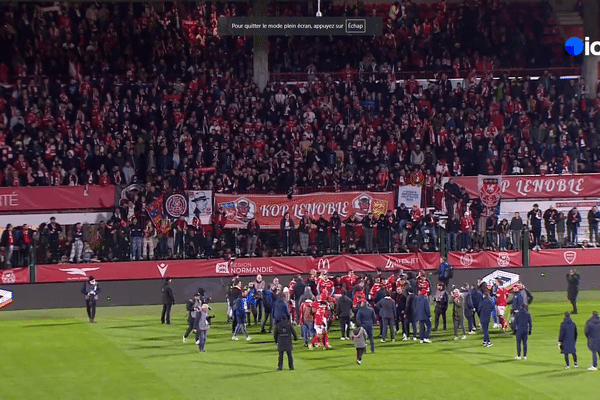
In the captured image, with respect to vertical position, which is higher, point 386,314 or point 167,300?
point 167,300

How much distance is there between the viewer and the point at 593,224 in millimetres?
44844

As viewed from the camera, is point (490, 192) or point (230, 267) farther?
point (490, 192)

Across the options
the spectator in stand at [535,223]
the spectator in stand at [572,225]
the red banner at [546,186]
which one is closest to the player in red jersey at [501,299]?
the spectator in stand at [535,223]

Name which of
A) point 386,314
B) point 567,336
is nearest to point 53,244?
point 386,314

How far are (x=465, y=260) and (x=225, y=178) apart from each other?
9.85 m

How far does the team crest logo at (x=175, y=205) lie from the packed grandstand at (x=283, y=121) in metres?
0.28

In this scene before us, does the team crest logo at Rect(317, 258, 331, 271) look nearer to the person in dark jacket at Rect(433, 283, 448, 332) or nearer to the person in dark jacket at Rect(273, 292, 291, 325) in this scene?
the person in dark jacket at Rect(433, 283, 448, 332)

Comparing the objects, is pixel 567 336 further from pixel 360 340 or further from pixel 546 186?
pixel 546 186

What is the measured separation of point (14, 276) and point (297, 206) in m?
11.3

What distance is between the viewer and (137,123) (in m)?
46.6

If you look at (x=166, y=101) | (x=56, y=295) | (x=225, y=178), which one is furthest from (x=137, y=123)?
(x=56, y=295)

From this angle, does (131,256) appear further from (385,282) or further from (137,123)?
(385,282)

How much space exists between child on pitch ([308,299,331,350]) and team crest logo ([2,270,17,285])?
13576 millimetres

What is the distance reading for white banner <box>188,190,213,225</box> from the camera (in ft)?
143
